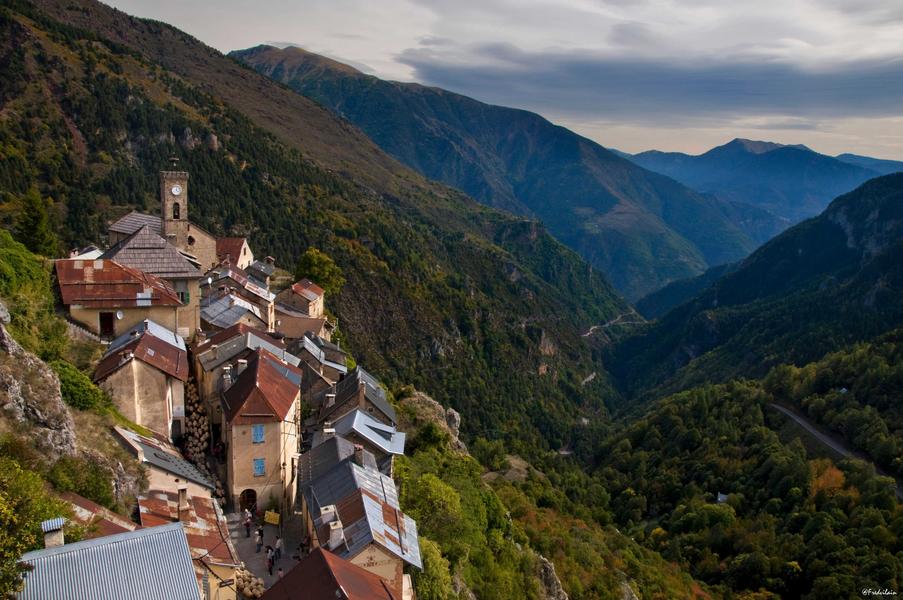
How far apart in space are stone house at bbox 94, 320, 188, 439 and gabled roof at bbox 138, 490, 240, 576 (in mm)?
6736

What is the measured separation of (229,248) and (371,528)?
168 feet

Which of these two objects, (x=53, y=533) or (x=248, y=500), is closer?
(x=53, y=533)

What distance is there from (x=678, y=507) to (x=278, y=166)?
377ft

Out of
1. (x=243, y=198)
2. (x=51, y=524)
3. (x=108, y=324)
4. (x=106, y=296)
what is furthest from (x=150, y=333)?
(x=243, y=198)

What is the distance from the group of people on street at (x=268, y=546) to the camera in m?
29.9

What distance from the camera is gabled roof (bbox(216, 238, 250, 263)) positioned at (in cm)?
6944

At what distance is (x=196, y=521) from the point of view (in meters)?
27.8

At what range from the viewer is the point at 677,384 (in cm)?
18788

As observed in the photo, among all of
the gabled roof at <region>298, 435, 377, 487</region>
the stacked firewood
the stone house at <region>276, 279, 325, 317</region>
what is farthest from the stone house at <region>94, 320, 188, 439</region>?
the stone house at <region>276, 279, 325, 317</region>

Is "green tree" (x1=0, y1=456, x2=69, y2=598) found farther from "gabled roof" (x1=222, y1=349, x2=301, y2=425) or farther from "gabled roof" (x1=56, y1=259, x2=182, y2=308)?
"gabled roof" (x1=56, y1=259, x2=182, y2=308)

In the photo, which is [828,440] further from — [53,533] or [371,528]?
[53,533]

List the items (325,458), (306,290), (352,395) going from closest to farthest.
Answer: (325,458) → (352,395) → (306,290)

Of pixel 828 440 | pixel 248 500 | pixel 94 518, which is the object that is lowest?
pixel 828 440

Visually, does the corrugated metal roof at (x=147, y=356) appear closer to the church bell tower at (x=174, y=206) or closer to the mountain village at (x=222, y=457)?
the mountain village at (x=222, y=457)
